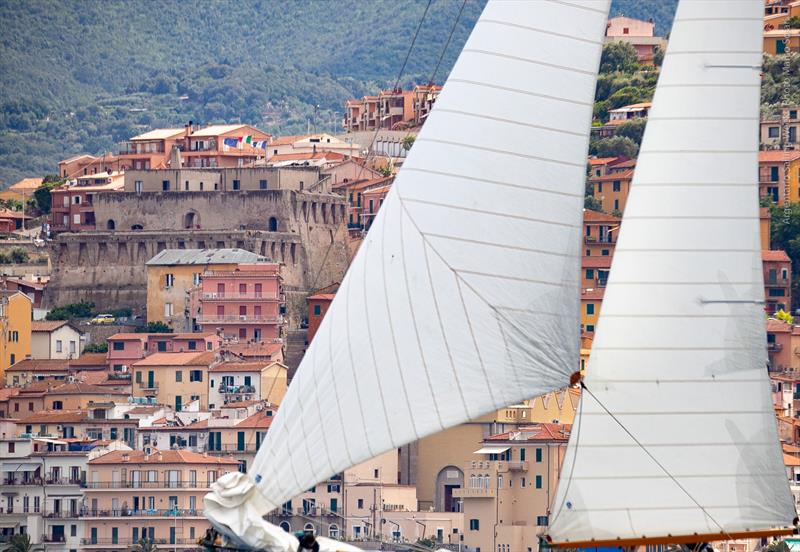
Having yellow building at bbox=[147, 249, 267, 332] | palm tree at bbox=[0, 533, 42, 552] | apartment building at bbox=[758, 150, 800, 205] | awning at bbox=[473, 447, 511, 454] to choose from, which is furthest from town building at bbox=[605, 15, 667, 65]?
palm tree at bbox=[0, 533, 42, 552]

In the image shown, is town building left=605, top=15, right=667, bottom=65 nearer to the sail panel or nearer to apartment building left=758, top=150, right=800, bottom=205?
apartment building left=758, top=150, right=800, bottom=205

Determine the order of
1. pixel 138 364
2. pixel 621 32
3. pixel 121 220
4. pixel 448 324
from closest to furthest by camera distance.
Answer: pixel 448 324, pixel 138 364, pixel 121 220, pixel 621 32

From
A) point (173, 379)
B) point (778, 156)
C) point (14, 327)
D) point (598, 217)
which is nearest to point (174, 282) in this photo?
point (14, 327)

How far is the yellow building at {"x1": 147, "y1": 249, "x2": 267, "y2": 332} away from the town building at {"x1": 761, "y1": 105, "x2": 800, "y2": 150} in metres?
21.1

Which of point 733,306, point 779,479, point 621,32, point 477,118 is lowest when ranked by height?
point 779,479

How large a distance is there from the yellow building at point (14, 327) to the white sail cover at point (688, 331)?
194 feet

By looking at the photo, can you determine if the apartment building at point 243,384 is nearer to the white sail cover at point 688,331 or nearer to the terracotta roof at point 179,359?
the terracotta roof at point 179,359

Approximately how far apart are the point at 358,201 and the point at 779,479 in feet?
238

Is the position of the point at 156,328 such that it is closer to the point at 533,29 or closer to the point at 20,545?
the point at 20,545

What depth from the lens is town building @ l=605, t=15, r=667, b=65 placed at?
120 meters

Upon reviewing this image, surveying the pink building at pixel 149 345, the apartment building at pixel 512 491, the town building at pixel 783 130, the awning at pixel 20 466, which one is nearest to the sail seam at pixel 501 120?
the apartment building at pixel 512 491

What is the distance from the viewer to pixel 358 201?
324ft

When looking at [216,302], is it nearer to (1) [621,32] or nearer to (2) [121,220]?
(2) [121,220]

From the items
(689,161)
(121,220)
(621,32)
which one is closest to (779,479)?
(689,161)
